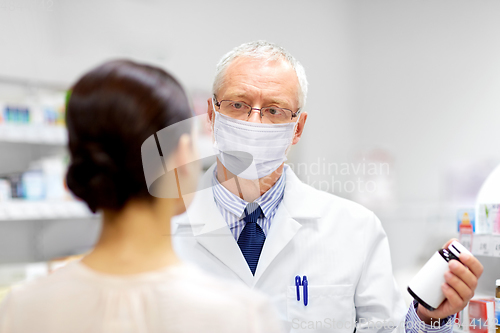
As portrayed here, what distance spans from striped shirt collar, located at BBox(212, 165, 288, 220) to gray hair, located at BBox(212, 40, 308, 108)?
0.27 meters

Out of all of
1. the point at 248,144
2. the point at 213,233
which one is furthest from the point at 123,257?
the point at 248,144

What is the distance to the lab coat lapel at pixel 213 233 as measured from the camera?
1088 mm

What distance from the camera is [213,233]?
1115mm

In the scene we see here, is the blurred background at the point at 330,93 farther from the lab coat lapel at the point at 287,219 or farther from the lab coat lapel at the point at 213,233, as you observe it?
the lab coat lapel at the point at 213,233

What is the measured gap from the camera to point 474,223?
4.94 feet

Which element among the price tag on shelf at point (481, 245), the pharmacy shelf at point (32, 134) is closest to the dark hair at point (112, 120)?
the pharmacy shelf at point (32, 134)

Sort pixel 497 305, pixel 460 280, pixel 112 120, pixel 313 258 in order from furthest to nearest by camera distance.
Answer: pixel 497 305 → pixel 313 258 → pixel 460 280 → pixel 112 120

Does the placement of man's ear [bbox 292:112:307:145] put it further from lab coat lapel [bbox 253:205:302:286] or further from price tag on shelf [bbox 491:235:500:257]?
price tag on shelf [bbox 491:235:500:257]

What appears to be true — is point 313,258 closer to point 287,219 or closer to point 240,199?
point 287,219

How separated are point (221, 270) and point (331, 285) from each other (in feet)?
1.12

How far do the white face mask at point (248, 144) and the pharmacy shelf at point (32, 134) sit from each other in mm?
530

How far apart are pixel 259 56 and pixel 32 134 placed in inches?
30.4

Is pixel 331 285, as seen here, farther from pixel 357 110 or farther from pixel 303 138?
pixel 357 110

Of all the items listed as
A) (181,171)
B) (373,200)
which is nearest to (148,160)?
(181,171)
